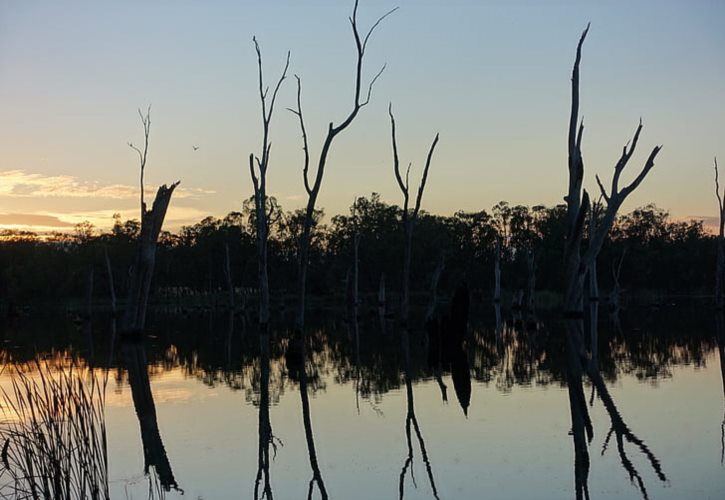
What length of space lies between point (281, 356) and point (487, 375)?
22.9ft

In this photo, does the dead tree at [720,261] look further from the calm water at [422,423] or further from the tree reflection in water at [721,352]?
the calm water at [422,423]

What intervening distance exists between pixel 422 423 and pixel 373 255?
71386 millimetres

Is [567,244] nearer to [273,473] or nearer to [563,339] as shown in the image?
[563,339]

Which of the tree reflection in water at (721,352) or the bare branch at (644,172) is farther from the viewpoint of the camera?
the bare branch at (644,172)

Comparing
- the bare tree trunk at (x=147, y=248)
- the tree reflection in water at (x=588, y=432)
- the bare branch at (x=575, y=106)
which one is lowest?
the tree reflection in water at (x=588, y=432)

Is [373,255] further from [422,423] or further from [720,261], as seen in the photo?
[422,423]

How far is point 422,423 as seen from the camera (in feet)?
34.9

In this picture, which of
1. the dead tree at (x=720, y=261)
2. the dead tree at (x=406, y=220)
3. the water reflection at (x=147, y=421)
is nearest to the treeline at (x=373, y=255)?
the dead tree at (x=720, y=261)

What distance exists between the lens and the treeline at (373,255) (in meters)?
79.9

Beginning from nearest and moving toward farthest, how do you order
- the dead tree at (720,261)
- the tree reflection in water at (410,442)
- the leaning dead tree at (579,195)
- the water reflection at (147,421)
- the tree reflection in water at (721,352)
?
the tree reflection in water at (410,442), the water reflection at (147,421), the tree reflection in water at (721,352), the leaning dead tree at (579,195), the dead tree at (720,261)

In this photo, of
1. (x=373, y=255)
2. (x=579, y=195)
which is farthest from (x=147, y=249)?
(x=373, y=255)

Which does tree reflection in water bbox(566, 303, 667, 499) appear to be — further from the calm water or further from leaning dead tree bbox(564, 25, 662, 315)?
leaning dead tree bbox(564, 25, 662, 315)

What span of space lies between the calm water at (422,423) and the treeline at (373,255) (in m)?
57.7

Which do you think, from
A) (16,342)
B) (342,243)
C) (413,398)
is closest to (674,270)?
(342,243)
